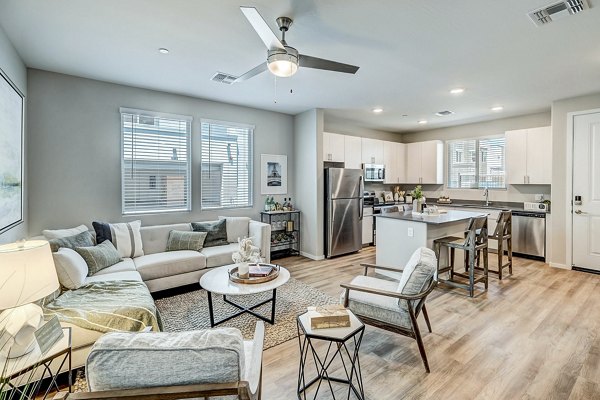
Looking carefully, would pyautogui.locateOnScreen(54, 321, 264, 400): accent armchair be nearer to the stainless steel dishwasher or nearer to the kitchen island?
the kitchen island

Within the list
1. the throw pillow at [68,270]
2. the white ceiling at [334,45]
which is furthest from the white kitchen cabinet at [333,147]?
the throw pillow at [68,270]

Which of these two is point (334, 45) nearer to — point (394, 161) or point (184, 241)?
point (184, 241)

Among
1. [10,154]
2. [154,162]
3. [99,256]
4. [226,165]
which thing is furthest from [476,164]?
[10,154]

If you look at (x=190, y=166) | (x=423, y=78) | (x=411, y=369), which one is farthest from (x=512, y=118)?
(x=190, y=166)

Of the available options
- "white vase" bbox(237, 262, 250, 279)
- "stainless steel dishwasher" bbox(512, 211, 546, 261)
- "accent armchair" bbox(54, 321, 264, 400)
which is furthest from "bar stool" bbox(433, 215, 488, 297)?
"accent armchair" bbox(54, 321, 264, 400)

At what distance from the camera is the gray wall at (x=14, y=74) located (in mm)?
2662

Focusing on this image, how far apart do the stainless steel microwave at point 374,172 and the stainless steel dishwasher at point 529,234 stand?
2.74 m

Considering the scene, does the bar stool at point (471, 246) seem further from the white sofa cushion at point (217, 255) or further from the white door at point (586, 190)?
the white sofa cushion at point (217, 255)

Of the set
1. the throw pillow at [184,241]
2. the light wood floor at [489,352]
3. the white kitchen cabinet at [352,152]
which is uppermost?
the white kitchen cabinet at [352,152]

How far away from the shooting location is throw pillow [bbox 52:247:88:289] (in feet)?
8.51

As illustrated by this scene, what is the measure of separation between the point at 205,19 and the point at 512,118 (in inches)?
249

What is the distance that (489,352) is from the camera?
8.21ft

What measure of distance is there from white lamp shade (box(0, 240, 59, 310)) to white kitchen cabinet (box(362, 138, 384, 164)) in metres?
5.98

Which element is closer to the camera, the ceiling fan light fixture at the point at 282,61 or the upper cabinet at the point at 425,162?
the ceiling fan light fixture at the point at 282,61
